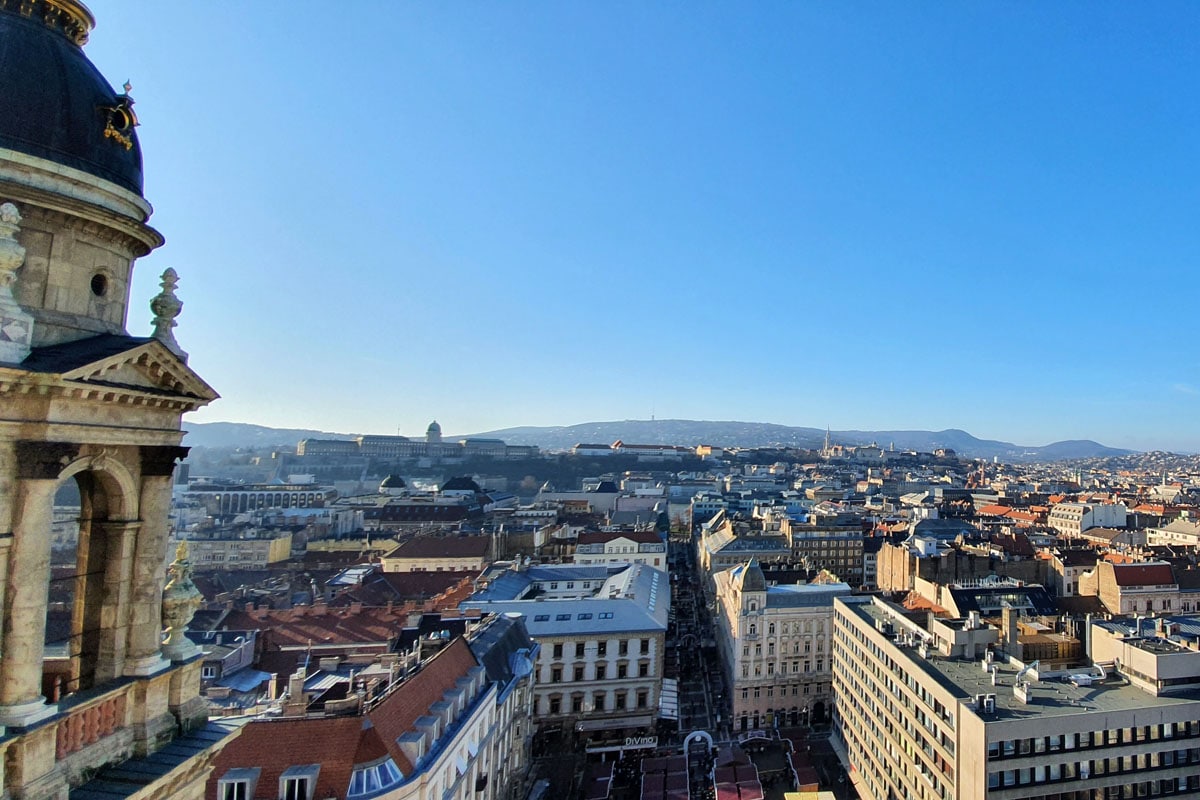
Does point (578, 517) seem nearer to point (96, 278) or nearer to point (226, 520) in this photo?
point (226, 520)

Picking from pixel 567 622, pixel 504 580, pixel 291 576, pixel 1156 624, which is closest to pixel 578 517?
pixel 291 576

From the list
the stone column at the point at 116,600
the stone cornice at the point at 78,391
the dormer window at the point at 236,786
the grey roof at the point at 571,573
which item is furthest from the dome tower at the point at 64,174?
the grey roof at the point at 571,573

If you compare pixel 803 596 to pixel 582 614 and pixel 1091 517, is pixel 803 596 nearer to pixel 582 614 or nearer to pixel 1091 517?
pixel 582 614

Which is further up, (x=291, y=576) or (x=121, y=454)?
(x=121, y=454)

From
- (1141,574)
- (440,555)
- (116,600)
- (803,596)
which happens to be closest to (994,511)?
(1141,574)

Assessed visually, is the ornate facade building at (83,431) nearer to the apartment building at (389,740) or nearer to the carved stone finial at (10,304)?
the carved stone finial at (10,304)

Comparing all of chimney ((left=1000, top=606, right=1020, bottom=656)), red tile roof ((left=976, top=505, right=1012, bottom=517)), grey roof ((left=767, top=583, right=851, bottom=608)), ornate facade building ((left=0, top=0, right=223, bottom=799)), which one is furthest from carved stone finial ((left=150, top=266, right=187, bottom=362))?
red tile roof ((left=976, top=505, right=1012, bottom=517))

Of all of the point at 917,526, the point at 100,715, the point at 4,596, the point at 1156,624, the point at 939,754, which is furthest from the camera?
the point at 917,526
